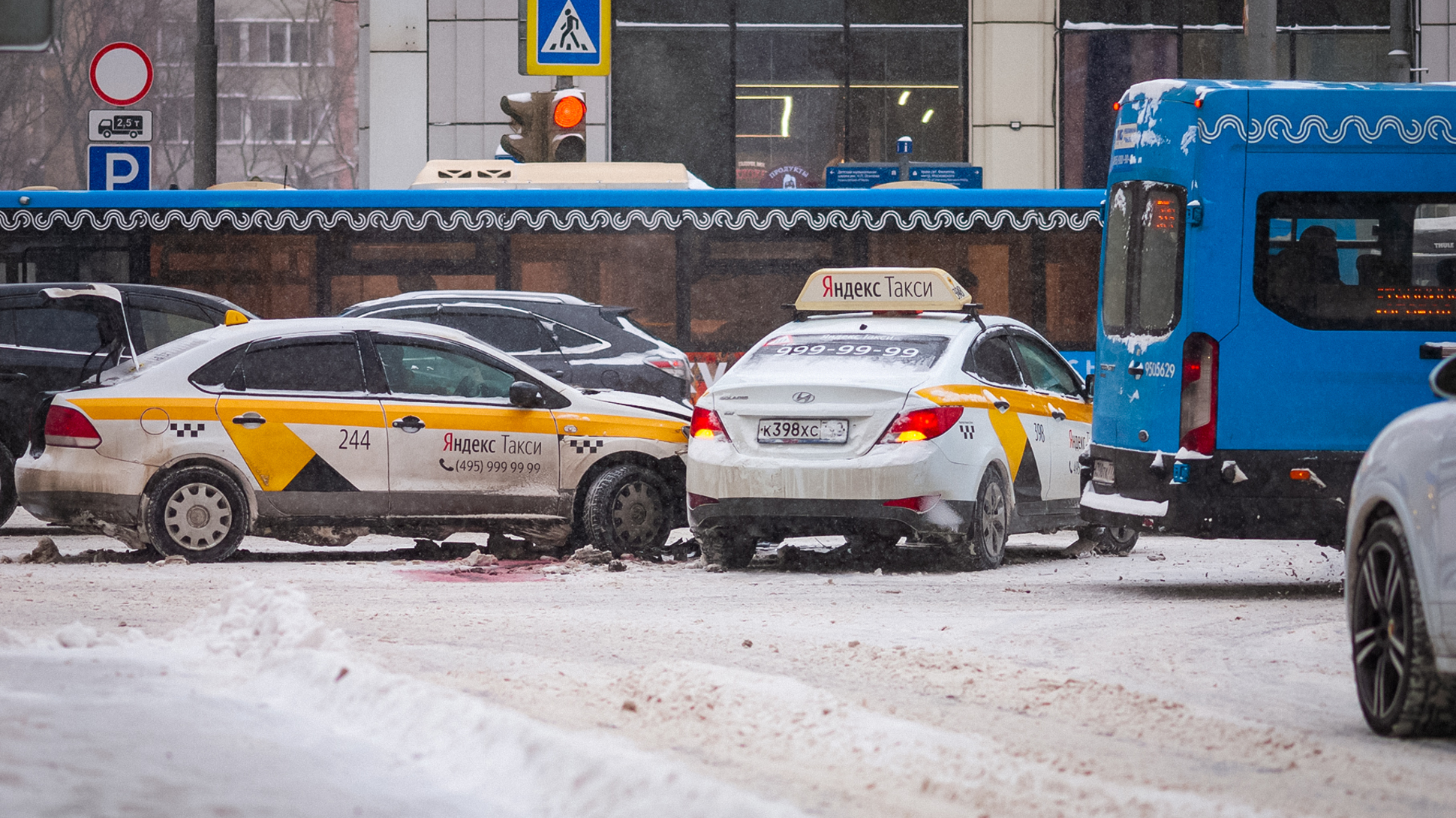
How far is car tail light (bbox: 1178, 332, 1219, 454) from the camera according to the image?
10.0 m

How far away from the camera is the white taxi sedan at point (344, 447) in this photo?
11359 millimetres

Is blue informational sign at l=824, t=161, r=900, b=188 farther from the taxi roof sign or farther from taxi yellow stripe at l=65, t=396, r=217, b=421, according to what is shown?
taxi yellow stripe at l=65, t=396, r=217, b=421

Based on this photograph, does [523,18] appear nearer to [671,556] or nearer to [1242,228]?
[671,556]

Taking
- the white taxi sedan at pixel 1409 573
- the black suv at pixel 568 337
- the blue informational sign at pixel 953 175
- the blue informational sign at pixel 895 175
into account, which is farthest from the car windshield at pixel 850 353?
the blue informational sign at pixel 895 175

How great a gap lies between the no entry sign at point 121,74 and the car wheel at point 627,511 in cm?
817

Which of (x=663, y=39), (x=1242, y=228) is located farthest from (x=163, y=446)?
(x=663, y=39)

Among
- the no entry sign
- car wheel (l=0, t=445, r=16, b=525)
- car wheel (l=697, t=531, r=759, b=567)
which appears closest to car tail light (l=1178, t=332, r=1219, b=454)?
car wheel (l=697, t=531, r=759, b=567)

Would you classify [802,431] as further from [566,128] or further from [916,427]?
[566,128]

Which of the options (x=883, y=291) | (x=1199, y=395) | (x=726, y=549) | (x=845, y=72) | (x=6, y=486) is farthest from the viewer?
(x=845, y=72)

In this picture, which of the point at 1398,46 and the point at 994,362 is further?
the point at 1398,46

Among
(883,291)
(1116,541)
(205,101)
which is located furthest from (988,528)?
(205,101)

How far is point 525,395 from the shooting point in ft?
38.6

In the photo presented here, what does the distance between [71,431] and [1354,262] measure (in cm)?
760

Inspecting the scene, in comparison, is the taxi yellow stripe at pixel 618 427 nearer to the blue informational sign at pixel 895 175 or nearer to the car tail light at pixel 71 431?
the car tail light at pixel 71 431
